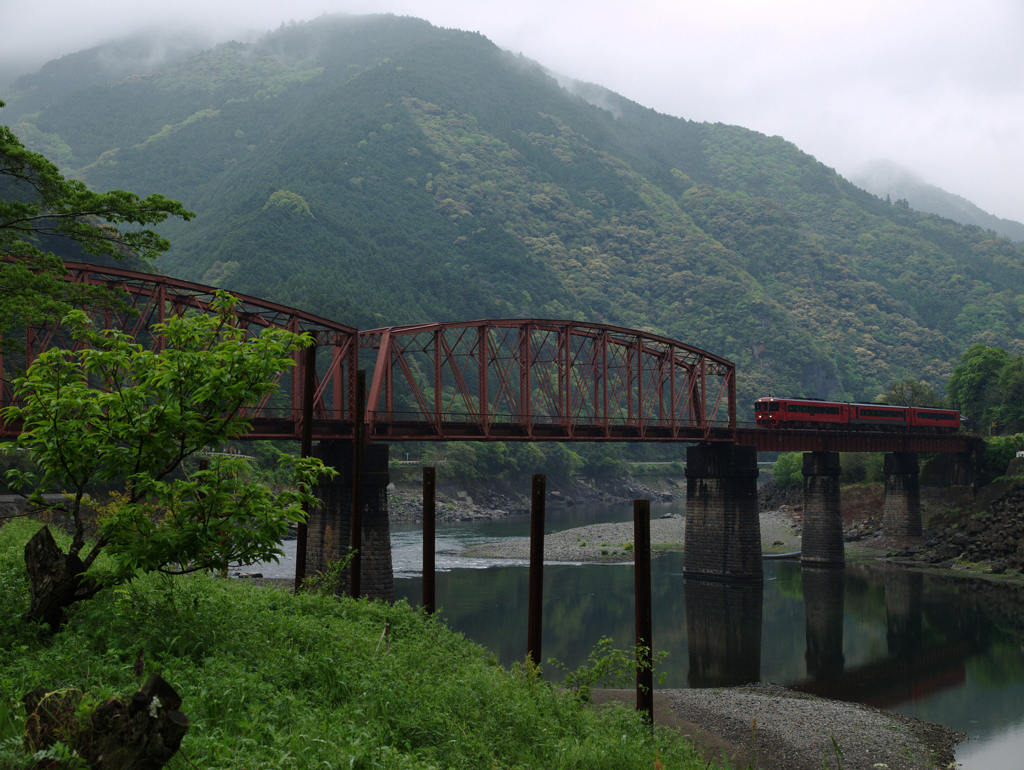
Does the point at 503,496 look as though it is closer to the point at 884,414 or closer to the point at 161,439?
the point at 884,414

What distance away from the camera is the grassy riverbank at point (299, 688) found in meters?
10.0

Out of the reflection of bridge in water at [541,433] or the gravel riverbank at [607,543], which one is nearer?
the reflection of bridge in water at [541,433]

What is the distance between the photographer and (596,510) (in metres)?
125

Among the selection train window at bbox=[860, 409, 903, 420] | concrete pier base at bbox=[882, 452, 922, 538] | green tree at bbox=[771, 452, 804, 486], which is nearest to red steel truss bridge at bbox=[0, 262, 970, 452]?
concrete pier base at bbox=[882, 452, 922, 538]

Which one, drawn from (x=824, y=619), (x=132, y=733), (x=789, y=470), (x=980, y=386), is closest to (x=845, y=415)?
(x=824, y=619)

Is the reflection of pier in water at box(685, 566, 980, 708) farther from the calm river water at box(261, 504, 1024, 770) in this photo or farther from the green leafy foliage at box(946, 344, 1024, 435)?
the green leafy foliage at box(946, 344, 1024, 435)

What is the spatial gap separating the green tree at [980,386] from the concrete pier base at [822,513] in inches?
1756

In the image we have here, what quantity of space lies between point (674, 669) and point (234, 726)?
1176 inches

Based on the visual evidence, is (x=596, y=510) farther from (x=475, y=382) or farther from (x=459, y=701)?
(x=459, y=701)

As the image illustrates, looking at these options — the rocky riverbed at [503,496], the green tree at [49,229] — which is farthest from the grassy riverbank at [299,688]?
the rocky riverbed at [503,496]

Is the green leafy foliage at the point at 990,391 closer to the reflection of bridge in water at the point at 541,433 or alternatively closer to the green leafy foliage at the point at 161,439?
the reflection of bridge in water at the point at 541,433

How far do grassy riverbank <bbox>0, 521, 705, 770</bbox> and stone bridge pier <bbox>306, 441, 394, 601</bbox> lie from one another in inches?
878

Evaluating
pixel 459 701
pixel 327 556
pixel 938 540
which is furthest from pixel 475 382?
pixel 459 701

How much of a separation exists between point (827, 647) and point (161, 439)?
38.7 metres
